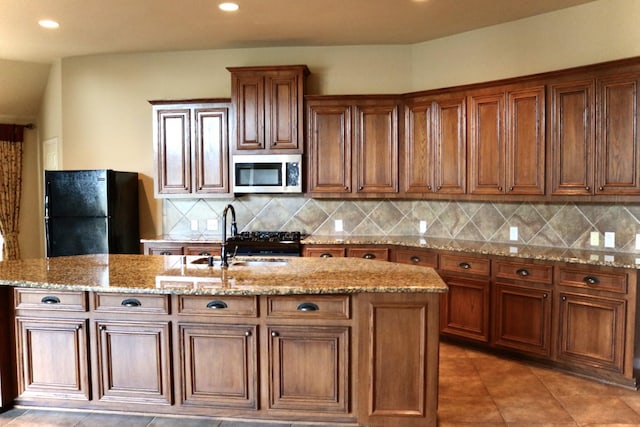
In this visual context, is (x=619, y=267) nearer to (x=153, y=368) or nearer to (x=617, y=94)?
(x=617, y=94)

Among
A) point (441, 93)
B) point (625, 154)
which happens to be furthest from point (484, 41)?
point (625, 154)

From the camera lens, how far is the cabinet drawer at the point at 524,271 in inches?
146

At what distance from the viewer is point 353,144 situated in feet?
15.9

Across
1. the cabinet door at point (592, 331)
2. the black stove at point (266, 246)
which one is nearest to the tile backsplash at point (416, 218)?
the black stove at point (266, 246)

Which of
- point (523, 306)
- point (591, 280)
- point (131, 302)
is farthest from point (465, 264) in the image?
point (131, 302)

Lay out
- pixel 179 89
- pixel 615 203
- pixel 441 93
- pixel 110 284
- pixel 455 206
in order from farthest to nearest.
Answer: pixel 179 89 < pixel 455 206 < pixel 441 93 < pixel 615 203 < pixel 110 284

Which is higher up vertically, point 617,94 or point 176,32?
point 176,32

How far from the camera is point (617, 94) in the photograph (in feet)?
11.6

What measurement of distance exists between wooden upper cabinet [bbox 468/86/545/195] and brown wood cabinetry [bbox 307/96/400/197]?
0.82m

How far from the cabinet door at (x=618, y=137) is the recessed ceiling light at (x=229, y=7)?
2.95 metres

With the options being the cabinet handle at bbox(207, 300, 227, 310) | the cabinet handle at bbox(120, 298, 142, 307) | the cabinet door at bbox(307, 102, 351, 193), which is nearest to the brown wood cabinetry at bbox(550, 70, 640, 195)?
the cabinet door at bbox(307, 102, 351, 193)

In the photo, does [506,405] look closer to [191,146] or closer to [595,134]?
[595,134]

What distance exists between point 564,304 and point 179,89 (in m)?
4.42

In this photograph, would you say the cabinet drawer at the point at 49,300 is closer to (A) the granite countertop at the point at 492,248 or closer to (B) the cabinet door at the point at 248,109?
(A) the granite countertop at the point at 492,248
